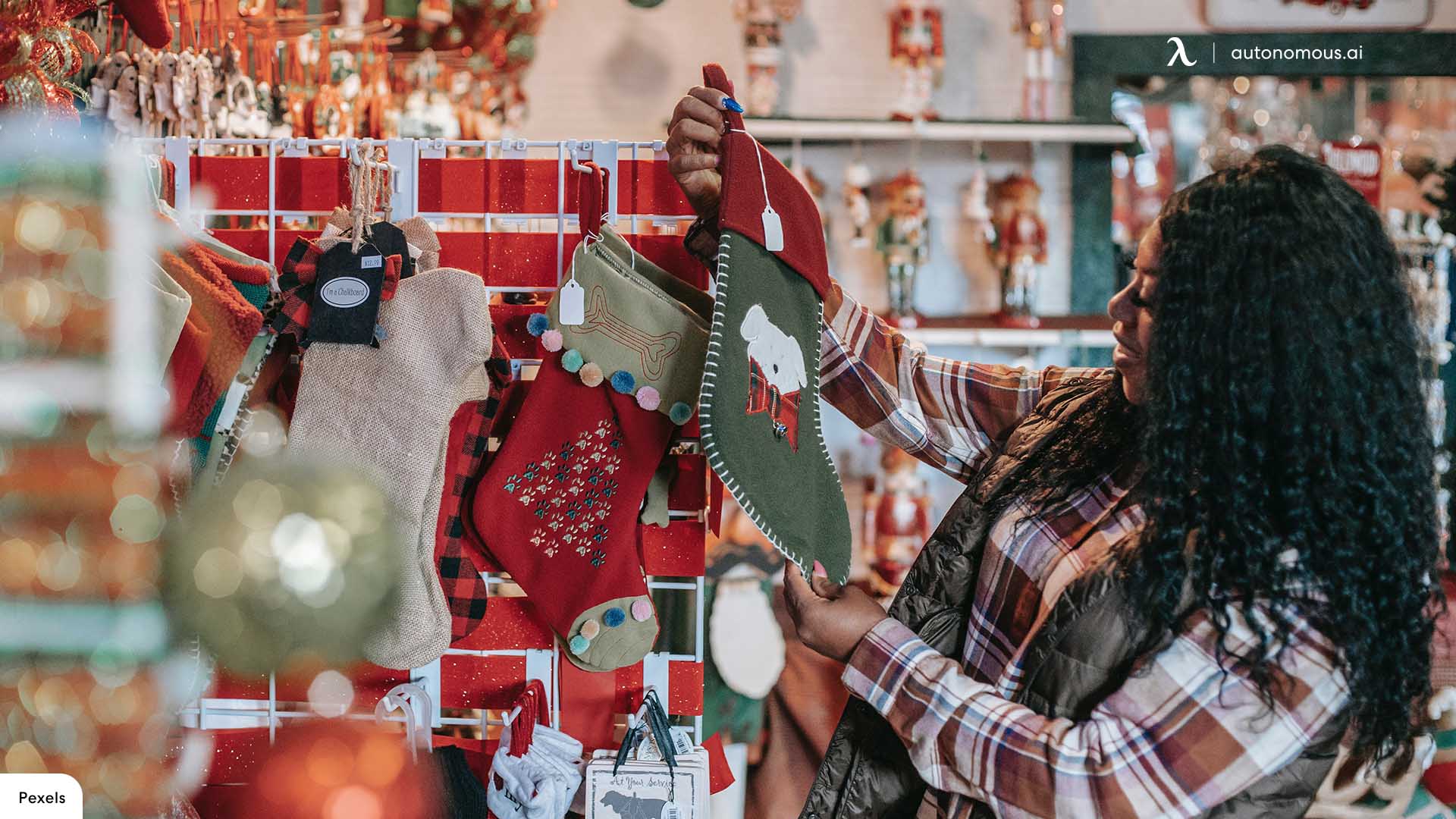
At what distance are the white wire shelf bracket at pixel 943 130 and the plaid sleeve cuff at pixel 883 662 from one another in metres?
1.80

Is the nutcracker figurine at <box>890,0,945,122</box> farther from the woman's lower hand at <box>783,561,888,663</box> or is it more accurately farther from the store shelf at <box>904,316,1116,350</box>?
the woman's lower hand at <box>783,561,888,663</box>

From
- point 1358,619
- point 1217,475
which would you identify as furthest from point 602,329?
point 1358,619

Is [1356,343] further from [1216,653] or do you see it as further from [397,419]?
[397,419]

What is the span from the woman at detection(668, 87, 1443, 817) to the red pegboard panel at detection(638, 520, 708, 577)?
226mm

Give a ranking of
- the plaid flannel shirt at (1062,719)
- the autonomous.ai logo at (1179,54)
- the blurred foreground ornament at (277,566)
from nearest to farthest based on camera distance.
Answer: the blurred foreground ornament at (277,566) → the plaid flannel shirt at (1062,719) → the autonomous.ai logo at (1179,54)

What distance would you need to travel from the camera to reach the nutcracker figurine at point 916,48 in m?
2.81

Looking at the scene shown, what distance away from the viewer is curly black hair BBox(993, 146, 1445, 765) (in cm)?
95

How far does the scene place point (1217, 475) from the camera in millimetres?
985

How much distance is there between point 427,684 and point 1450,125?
271 cm

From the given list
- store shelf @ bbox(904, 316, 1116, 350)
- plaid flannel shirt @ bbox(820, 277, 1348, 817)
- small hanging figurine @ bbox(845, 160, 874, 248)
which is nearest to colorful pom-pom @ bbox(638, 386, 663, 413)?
plaid flannel shirt @ bbox(820, 277, 1348, 817)

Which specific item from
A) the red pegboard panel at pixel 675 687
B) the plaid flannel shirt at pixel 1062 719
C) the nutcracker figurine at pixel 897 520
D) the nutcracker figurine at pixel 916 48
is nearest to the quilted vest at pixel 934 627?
the plaid flannel shirt at pixel 1062 719

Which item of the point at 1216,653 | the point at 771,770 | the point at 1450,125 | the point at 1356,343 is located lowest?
the point at 771,770

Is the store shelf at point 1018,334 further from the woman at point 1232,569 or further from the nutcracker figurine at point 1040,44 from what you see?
the woman at point 1232,569

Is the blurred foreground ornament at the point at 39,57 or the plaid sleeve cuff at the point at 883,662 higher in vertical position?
the blurred foreground ornament at the point at 39,57
